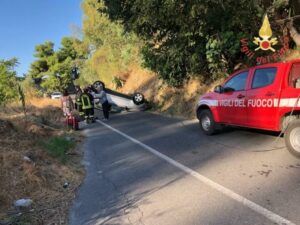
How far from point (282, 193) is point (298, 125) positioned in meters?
2.22

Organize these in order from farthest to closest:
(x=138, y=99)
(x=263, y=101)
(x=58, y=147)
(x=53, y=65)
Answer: (x=53, y=65) < (x=138, y=99) < (x=58, y=147) < (x=263, y=101)

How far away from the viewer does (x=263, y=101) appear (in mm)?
8297

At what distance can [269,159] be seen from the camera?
24.4ft

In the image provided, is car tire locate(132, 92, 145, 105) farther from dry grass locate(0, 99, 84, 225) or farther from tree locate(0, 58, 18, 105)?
dry grass locate(0, 99, 84, 225)

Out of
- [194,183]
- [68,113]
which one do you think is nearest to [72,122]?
[68,113]

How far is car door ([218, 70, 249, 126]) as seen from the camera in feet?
30.1

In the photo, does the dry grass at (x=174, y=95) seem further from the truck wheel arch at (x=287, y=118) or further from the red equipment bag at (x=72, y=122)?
the truck wheel arch at (x=287, y=118)

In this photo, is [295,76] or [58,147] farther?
[58,147]

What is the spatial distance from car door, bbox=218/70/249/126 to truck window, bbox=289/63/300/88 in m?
1.40

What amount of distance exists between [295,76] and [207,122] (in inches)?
139

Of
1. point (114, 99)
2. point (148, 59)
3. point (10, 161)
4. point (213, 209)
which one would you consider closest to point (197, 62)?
point (148, 59)

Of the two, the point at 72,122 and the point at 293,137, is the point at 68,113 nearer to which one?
the point at 72,122

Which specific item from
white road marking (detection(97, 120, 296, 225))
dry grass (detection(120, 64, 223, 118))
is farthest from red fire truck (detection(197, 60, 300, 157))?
dry grass (detection(120, 64, 223, 118))

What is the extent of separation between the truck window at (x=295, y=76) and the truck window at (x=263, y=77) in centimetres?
40
